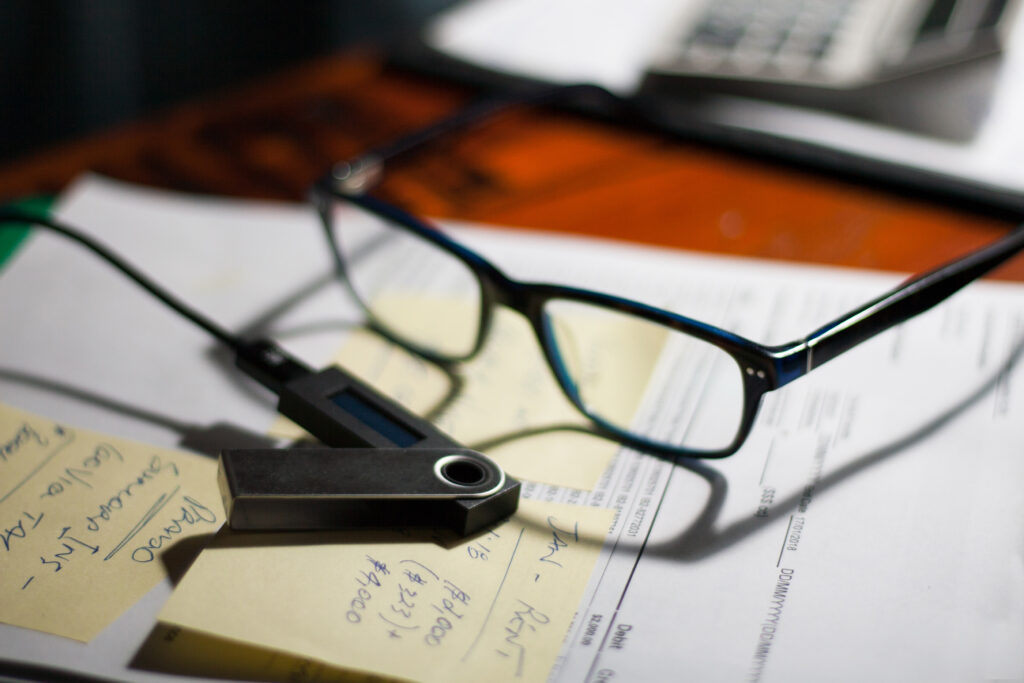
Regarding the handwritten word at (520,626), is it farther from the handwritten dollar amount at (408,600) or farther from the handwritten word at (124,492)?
the handwritten word at (124,492)

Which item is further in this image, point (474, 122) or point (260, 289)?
point (474, 122)

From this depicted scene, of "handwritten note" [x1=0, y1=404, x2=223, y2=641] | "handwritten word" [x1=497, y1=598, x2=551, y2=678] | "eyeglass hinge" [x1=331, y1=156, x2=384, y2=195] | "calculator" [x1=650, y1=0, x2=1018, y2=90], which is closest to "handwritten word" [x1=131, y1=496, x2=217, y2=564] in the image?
"handwritten note" [x1=0, y1=404, x2=223, y2=641]

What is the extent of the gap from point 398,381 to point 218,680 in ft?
0.65

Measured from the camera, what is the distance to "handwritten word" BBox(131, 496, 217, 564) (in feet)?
1.15

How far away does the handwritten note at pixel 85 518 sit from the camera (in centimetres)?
33

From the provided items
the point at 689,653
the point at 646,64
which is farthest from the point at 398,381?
the point at 646,64

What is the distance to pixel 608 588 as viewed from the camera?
0.34 m

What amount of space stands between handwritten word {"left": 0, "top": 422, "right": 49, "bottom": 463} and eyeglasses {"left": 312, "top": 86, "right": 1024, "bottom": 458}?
18 cm

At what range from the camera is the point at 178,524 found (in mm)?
364

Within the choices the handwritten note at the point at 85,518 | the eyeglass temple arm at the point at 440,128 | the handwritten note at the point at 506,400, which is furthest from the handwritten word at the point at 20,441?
the eyeglass temple arm at the point at 440,128

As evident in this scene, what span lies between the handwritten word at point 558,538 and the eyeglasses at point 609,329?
0.07m

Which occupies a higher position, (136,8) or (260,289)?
(136,8)

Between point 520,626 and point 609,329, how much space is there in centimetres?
21

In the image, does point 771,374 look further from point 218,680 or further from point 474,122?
point 474,122
